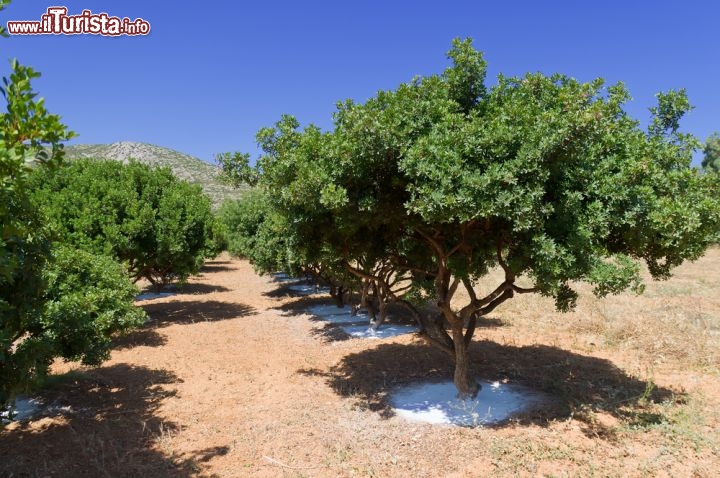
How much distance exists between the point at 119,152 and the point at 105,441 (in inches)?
3215

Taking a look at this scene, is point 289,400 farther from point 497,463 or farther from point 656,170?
point 656,170

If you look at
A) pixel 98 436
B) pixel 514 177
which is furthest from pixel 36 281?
pixel 514 177

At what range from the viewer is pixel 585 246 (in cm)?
680

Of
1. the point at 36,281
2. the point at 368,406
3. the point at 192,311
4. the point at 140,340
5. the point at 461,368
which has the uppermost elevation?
the point at 36,281

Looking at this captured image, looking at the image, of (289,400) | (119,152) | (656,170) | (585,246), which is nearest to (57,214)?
(289,400)

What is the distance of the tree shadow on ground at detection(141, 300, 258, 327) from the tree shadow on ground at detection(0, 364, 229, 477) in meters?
7.85

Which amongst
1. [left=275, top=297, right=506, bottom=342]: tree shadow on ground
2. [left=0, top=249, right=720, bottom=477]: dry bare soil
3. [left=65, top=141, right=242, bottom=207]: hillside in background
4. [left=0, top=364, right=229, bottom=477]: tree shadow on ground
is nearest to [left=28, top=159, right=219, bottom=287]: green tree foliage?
[left=0, top=249, right=720, bottom=477]: dry bare soil

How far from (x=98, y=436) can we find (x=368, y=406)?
5.19m

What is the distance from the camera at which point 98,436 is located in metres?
8.16

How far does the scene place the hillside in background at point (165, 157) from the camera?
237ft

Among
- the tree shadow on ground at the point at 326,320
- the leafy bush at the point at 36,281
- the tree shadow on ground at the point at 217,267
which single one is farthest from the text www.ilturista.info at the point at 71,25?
the tree shadow on ground at the point at 217,267

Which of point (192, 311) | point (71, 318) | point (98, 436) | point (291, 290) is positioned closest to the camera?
point (98, 436)

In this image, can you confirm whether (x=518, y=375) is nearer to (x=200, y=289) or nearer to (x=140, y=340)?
(x=140, y=340)

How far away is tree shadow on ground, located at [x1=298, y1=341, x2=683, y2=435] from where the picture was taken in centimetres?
916
